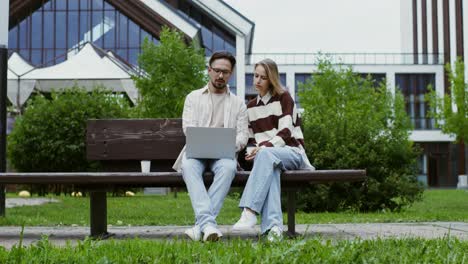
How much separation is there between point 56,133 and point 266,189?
14.2 m

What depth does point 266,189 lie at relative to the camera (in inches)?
212

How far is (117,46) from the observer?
123 feet

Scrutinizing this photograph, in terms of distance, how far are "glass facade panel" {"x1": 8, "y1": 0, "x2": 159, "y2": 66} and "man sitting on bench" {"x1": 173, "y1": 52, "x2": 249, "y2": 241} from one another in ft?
108

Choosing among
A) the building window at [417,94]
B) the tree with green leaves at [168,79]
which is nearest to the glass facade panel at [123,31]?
the tree with green leaves at [168,79]

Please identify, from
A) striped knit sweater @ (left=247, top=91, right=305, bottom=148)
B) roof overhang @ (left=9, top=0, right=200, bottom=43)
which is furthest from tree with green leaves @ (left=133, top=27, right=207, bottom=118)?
striped knit sweater @ (left=247, top=91, right=305, bottom=148)

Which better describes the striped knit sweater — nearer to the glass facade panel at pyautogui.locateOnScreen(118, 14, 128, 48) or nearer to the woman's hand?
the woman's hand

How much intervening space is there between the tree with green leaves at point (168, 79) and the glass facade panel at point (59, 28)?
15.5m

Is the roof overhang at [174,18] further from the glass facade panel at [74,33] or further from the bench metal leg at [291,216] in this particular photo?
the bench metal leg at [291,216]

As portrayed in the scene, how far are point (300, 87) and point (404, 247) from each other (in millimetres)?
28520

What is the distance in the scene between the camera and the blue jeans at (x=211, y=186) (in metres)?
5.25

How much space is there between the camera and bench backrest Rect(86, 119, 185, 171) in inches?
254

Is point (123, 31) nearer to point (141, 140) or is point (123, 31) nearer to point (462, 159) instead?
point (462, 159)

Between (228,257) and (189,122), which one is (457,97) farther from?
(228,257)

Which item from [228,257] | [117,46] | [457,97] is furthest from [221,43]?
[228,257]
